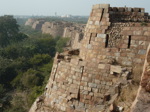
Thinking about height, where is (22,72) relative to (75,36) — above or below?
below

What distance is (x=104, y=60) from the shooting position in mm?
6785

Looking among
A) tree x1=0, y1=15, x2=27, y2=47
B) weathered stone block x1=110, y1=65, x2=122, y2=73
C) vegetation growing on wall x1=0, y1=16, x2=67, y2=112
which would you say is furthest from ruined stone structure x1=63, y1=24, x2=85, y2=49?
weathered stone block x1=110, y1=65, x2=122, y2=73

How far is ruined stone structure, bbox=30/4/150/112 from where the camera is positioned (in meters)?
Result: 6.42

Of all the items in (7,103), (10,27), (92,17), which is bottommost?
(7,103)

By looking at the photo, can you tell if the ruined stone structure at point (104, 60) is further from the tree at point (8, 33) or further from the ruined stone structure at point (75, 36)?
the tree at point (8, 33)

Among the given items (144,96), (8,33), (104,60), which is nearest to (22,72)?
(104,60)

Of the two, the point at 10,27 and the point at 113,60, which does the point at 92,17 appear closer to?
the point at 113,60

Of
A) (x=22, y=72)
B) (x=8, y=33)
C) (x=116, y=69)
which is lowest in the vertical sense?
(x=22, y=72)

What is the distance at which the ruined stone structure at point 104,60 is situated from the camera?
6.42m

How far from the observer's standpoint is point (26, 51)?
39.9 metres

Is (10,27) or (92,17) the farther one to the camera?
(10,27)

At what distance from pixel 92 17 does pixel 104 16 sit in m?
0.43

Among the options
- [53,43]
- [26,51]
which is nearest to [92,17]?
[26,51]

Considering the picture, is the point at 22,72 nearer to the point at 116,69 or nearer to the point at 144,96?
the point at 116,69
